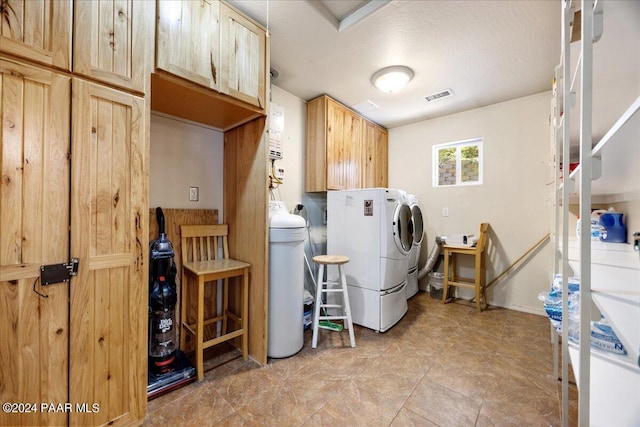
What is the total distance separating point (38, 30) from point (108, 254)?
3.20ft

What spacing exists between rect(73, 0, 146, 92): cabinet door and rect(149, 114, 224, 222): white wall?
0.68 meters

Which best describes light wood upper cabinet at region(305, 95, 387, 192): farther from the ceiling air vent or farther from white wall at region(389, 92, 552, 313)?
white wall at region(389, 92, 552, 313)

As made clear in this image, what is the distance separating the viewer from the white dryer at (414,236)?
2.92 meters

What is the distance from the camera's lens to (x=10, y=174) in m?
1.03

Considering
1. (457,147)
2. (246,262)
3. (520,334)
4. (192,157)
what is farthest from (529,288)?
(192,157)

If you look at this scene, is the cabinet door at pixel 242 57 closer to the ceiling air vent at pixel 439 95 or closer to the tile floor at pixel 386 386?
the tile floor at pixel 386 386

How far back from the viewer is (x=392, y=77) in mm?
2475

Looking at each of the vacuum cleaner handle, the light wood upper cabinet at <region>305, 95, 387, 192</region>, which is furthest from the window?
the vacuum cleaner handle

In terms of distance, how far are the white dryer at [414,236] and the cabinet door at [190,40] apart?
2185 mm

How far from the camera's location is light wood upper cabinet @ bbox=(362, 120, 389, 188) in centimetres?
356

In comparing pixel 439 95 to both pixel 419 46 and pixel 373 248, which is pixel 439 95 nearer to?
pixel 419 46

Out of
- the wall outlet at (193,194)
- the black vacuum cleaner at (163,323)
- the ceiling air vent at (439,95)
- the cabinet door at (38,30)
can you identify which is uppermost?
the ceiling air vent at (439,95)

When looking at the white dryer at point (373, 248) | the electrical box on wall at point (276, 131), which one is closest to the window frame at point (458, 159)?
the white dryer at point (373, 248)

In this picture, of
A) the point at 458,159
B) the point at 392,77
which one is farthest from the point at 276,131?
the point at 458,159
